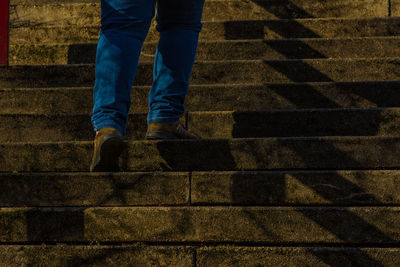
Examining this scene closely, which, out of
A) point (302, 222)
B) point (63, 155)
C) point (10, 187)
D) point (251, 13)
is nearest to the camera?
point (302, 222)

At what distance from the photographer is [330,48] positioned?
168 inches

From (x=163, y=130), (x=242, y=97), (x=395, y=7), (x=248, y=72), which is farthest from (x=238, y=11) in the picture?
(x=163, y=130)

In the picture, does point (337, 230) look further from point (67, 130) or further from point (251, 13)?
point (251, 13)

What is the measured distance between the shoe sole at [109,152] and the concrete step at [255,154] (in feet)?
0.80

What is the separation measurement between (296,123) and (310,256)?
1062 mm

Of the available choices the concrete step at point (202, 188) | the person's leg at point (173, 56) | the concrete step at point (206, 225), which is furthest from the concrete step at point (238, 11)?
the concrete step at point (206, 225)

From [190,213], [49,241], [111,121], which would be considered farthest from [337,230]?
[49,241]

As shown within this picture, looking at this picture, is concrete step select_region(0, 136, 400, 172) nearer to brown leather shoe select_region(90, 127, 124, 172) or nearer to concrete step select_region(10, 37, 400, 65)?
brown leather shoe select_region(90, 127, 124, 172)

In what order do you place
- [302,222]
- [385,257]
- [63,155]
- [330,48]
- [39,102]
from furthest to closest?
1. [330,48]
2. [39,102]
3. [63,155]
4. [302,222]
5. [385,257]

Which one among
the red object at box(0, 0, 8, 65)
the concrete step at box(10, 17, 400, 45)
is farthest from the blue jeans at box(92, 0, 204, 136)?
the concrete step at box(10, 17, 400, 45)

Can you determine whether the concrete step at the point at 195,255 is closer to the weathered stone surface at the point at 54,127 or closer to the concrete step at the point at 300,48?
the weathered stone surface at the point at 54,127

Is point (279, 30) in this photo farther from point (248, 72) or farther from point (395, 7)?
point (395, 7)

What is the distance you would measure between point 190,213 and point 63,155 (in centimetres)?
82

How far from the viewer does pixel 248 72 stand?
3.89m
